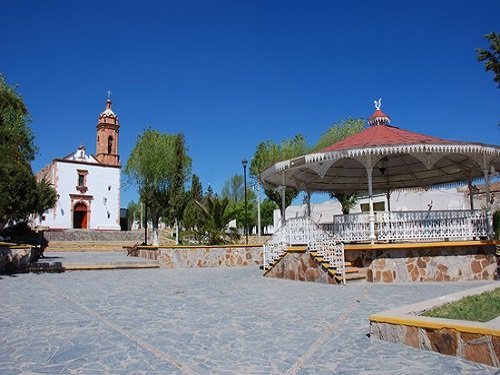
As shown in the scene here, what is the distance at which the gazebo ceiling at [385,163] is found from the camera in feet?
38.2

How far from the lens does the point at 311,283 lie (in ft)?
37.2

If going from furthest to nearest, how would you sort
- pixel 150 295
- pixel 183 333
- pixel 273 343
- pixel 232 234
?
pixel 232 234 → pixel 150 295 → pixel 183 333 → pixel 273 343

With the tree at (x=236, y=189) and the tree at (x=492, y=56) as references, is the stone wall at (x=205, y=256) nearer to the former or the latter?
the tree at (x=492, y=56)

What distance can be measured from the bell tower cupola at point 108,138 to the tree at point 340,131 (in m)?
28.7

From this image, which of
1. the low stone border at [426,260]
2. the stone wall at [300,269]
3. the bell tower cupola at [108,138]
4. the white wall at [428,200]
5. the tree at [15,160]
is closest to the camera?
the low stone border at [426,260]

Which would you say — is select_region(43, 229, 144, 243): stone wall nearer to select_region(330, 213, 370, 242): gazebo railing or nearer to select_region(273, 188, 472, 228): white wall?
select_region(273, 188, 472, 228): white wall

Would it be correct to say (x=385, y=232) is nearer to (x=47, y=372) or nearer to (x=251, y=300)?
(x=251, y=300)

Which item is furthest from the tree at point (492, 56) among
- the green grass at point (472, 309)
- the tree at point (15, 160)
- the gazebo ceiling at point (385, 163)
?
the tree at point (15, 160)

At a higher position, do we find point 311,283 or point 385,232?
point 385,232

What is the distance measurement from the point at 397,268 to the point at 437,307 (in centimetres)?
567

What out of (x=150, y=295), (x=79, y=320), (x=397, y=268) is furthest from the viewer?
(x=397, y=268)

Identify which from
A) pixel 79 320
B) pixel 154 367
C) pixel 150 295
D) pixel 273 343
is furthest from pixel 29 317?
pixel 273 343

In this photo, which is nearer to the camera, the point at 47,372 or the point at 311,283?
the point at 47,372

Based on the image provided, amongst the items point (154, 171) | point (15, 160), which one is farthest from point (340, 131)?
point (15, 160)
